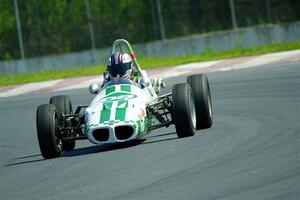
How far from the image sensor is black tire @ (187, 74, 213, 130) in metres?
14.1

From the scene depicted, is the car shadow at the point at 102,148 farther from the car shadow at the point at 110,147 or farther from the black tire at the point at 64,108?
the black tire at the point at 64,108

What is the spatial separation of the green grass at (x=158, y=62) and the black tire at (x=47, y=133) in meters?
13.1

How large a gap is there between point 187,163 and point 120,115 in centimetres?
188

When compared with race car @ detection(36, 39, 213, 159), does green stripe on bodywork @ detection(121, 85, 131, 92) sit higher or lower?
higher

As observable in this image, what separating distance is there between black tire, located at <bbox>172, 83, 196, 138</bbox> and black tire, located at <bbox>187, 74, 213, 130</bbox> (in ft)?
1.68

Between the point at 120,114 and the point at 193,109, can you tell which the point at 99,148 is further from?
the point at 193,109

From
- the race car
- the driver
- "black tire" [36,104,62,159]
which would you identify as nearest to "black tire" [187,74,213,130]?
the race car

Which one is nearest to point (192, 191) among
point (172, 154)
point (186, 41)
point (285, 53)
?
point (172, 154)

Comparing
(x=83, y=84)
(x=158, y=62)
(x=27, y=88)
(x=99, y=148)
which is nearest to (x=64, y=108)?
(x=99, y=148)

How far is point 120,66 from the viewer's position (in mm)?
14453

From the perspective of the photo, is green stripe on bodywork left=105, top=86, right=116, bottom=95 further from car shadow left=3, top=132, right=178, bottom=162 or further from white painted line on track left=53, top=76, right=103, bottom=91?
white painted line on track left=53, top=76, right=103, bottom=91

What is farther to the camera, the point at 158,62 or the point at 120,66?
the point at 158,62

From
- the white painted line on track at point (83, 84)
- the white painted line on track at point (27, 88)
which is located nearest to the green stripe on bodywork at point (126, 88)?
the white painted line on track at point (83, 84)

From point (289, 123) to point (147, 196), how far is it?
443 centimetres
